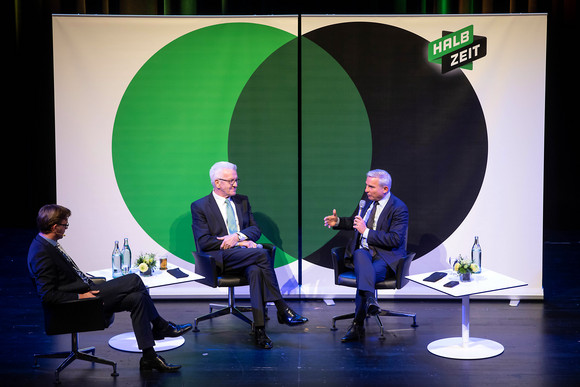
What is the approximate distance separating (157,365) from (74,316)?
67 cm

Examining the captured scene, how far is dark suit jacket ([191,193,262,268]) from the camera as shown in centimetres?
550

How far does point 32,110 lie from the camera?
376 inches

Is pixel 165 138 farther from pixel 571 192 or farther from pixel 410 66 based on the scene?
pixel 571 192

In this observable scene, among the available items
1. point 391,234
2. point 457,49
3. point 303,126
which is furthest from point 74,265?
point 457,49

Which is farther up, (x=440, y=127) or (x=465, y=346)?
(x=440, y=127)

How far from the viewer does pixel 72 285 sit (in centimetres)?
425

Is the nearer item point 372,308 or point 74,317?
point 74,317

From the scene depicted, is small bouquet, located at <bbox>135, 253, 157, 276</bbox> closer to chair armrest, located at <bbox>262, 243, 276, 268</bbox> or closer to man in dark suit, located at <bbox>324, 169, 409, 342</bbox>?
chair armrest, located at <bbox>262, 243, 276, 268</bbox>

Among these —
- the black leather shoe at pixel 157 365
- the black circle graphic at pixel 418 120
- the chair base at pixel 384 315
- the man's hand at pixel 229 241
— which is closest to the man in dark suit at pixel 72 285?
the black leather shoe at pixel 157 365

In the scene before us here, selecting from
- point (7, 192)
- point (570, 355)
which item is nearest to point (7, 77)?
point (7, 192)

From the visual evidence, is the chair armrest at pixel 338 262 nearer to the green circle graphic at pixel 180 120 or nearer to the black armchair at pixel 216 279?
the black armchair at pixel 216 279

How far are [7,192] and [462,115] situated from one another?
6988 mm

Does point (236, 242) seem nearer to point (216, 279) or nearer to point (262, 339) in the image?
point (216, 279)

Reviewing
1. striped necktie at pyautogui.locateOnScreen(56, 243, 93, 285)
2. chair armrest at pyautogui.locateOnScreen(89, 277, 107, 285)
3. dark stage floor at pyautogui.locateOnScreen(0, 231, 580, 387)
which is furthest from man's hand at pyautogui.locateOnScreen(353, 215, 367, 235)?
striped necktie at pyautogui.locateOnScreen(56, 243, 93, 285)
